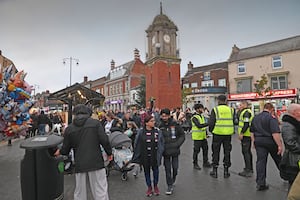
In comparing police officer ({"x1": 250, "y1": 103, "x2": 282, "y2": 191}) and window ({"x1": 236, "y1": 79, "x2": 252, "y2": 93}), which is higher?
window ({"x1": 236, "y1": 79, "x2": 252, "y2": 93})

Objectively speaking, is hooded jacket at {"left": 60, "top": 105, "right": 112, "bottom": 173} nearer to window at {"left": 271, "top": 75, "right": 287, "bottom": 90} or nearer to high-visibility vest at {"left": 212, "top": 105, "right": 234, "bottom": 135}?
high-visibility vest at {"left": 212, "top": 105, "right": 234, "bottom": 135}

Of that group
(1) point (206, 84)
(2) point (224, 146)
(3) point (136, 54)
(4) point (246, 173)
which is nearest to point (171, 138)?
(2) point (224, 146)

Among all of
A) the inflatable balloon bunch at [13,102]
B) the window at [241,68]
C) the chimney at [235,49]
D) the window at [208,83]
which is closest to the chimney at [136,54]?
the window at [208,83]

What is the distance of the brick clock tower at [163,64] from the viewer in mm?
34031

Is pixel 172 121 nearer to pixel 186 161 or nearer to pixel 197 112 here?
pixel 197 112

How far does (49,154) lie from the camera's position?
3840mm

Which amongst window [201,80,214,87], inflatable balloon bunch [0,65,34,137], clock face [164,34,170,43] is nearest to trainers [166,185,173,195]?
inflatable balloon bunch [0,65,34,137]

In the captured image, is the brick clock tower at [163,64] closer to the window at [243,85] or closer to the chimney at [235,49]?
the window at [243,85]

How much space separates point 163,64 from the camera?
113 feet

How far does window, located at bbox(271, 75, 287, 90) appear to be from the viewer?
31.6m

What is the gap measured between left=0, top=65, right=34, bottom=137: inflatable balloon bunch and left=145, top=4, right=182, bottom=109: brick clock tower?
2593cm

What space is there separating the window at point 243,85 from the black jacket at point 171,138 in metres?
32.3

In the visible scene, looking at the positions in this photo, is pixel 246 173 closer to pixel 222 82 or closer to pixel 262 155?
pixel 262 155

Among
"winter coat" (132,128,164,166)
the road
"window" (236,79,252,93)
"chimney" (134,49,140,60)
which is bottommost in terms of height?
the road
